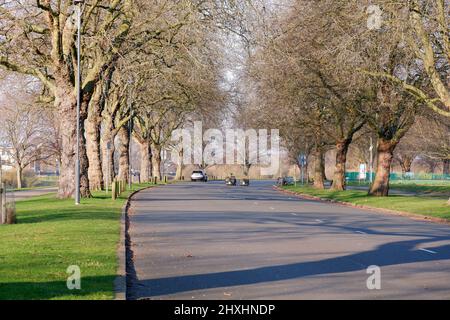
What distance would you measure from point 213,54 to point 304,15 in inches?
279

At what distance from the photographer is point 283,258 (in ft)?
51.8

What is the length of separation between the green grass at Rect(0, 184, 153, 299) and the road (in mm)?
617

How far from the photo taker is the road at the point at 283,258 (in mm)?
11781

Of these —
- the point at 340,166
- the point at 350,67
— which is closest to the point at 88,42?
the point at 350,67

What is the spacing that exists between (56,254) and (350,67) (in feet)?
85.3

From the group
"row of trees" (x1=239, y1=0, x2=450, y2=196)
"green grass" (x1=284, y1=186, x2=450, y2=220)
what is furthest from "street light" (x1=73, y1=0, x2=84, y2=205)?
"green grass" (x1=284, y1=186, x2=450, y2=220)

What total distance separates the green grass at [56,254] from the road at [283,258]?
24.3 inches

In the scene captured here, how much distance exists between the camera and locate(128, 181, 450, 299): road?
11.8 meters

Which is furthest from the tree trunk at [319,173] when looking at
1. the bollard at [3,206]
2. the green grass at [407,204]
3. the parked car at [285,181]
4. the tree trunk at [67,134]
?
the bollard at [3,206]

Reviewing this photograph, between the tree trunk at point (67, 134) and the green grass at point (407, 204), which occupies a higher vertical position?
the tree trunk at point (67, 134)

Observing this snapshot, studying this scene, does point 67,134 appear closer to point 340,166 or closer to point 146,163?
point 340,166

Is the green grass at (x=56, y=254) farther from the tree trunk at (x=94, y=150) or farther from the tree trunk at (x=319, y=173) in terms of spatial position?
the tree trunk at (x=319, y=173)

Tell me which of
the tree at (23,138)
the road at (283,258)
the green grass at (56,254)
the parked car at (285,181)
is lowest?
the road at (283,258)
